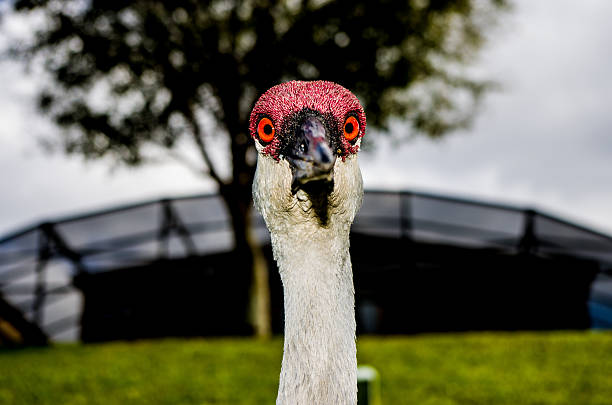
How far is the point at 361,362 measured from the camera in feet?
27.8

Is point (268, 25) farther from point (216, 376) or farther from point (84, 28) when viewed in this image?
point (216, 376)

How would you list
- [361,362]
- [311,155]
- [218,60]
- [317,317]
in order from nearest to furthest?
[311,155]
[317,317]
[361,362]
[218,60]

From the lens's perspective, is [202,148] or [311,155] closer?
[311,155]

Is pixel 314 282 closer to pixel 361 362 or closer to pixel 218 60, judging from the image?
pixel 361 362

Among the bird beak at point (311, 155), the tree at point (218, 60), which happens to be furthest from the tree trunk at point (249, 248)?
the bird beak at point (311, 155)

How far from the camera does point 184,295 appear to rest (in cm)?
1459

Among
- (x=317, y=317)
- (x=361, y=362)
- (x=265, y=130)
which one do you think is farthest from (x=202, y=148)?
(x=317, y=317)

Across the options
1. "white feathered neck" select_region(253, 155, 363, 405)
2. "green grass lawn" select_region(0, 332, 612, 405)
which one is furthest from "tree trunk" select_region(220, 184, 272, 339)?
"white feathered neck" select_region(253, 155, 363, 405)

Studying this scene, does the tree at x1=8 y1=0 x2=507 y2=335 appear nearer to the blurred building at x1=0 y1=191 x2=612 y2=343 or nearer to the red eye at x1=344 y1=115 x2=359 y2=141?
the blurred building at x1=0 y1=191 x2=612 y2=343

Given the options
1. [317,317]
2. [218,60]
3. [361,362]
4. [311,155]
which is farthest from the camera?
[218,60]

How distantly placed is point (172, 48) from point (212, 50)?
2.96 feet

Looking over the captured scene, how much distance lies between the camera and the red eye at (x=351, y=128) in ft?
5.79

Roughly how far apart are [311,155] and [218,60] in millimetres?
11723

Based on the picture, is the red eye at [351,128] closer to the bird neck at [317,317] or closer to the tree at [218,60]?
the bird neck at [317,317]
